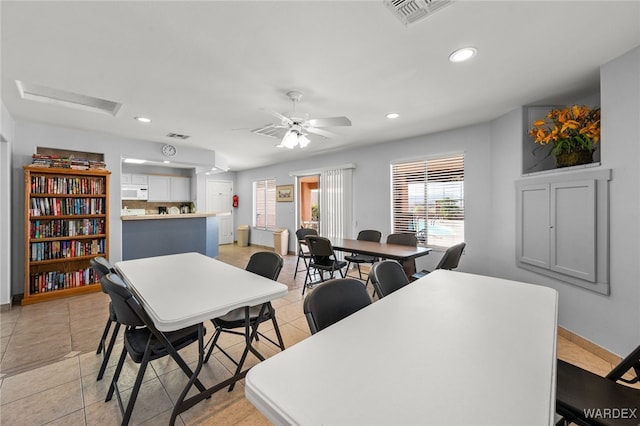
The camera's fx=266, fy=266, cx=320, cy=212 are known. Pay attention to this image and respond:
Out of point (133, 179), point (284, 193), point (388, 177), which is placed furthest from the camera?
point (284, 193)

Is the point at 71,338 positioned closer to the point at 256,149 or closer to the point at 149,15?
the point at 149,15

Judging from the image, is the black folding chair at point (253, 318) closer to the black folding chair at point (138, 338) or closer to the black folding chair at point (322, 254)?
the black folding chair at point (138, 338)

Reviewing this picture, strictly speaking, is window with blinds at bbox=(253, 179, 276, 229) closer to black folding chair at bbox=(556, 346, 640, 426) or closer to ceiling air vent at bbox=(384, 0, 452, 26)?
ceiling air vent at bbox=(384, 0, 452, 26)

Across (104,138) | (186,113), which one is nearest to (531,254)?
(186,113)

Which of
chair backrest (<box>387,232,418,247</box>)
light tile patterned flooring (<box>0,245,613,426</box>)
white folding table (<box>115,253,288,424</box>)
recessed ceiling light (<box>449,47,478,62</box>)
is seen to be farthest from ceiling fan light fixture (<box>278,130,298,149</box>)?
chair backrest (<box>387,232,418,247</box>)

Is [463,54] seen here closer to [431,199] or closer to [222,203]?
[431,199]

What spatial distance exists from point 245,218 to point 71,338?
242 inches

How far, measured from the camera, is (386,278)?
1.89 m

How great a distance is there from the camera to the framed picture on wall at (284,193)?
6.99 m

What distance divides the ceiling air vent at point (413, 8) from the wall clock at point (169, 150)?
470 cm

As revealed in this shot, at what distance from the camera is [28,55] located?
6.68 feet

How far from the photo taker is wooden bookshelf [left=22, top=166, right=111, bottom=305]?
11.7ft

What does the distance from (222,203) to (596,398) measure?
28.9 ft

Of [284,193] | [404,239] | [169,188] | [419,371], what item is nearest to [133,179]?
[169,188]
